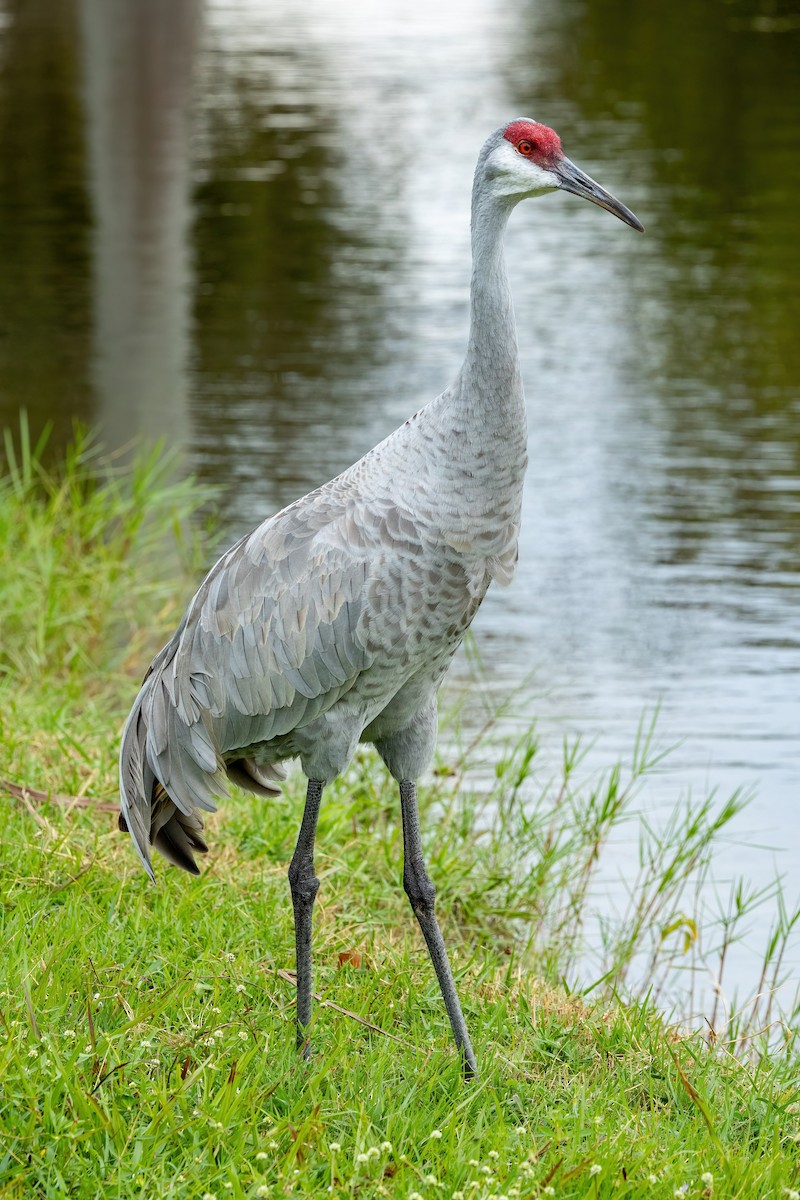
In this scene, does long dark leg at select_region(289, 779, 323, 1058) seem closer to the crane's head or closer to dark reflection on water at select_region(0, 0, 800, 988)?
the crane's head

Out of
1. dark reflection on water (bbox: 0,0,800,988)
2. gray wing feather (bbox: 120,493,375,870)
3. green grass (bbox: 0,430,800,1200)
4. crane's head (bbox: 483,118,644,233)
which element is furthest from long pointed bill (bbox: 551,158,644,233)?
dark reflection on water (bbox: 0,0,800,988)

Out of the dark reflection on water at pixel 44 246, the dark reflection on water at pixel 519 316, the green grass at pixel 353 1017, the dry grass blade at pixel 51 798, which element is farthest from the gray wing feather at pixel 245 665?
the dark reflection on water at pixel 44 246

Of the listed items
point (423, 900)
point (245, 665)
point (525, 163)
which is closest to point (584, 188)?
point (525, 163)

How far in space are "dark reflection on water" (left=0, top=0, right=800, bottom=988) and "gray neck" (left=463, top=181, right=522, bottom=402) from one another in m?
2.26

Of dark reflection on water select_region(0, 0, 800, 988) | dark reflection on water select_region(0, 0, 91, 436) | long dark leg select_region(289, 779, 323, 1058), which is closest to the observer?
long dark leg select_region(289, 779, 323, 1058)

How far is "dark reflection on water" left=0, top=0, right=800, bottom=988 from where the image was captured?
6.52 meters

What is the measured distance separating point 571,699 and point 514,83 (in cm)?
1445

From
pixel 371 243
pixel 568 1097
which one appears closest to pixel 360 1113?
pixel 568 1097

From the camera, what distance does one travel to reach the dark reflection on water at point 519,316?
21.4ft

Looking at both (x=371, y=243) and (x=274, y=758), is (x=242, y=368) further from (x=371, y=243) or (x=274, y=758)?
(x=274, y=758)

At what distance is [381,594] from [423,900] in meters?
0.73

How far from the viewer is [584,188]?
3.15 meters

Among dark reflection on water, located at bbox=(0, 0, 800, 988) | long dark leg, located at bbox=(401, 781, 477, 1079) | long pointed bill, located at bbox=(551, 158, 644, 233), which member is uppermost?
long pointed bill, located at bbox=(551, 158, 644, 233)

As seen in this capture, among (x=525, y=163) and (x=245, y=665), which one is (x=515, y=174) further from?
(x=245, y=665)
